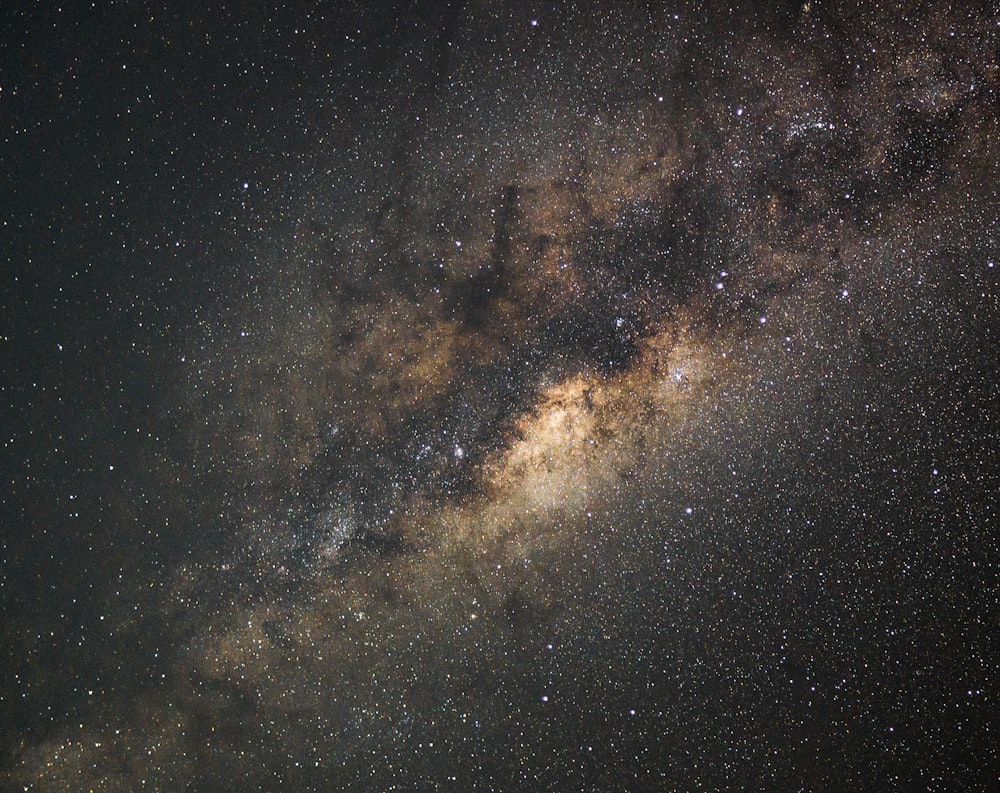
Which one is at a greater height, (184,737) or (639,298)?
(639,298)

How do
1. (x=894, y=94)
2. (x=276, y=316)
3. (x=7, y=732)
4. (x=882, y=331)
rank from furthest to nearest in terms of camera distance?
(x=7, y=732) → (x=276, y=316) → (x=882, y=331) → (x=894, y=94)

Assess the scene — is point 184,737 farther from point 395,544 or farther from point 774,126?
point 774,126

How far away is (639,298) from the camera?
2439mm

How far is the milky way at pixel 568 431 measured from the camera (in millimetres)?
2334

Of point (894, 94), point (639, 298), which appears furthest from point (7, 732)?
point (894, 94)

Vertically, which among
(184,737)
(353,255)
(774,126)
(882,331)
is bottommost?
(882,331)

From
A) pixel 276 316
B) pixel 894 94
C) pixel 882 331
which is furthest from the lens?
pixel 276 316

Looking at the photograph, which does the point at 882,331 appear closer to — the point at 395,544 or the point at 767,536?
the point at 767,536

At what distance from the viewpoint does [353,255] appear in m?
2.51

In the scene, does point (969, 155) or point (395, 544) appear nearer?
point (969, 155)

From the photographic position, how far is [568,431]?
251cm

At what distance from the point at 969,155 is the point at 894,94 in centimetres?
40

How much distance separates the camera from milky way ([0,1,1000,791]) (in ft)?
7.66

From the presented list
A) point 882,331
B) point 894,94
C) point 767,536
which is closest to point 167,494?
point 767,536
